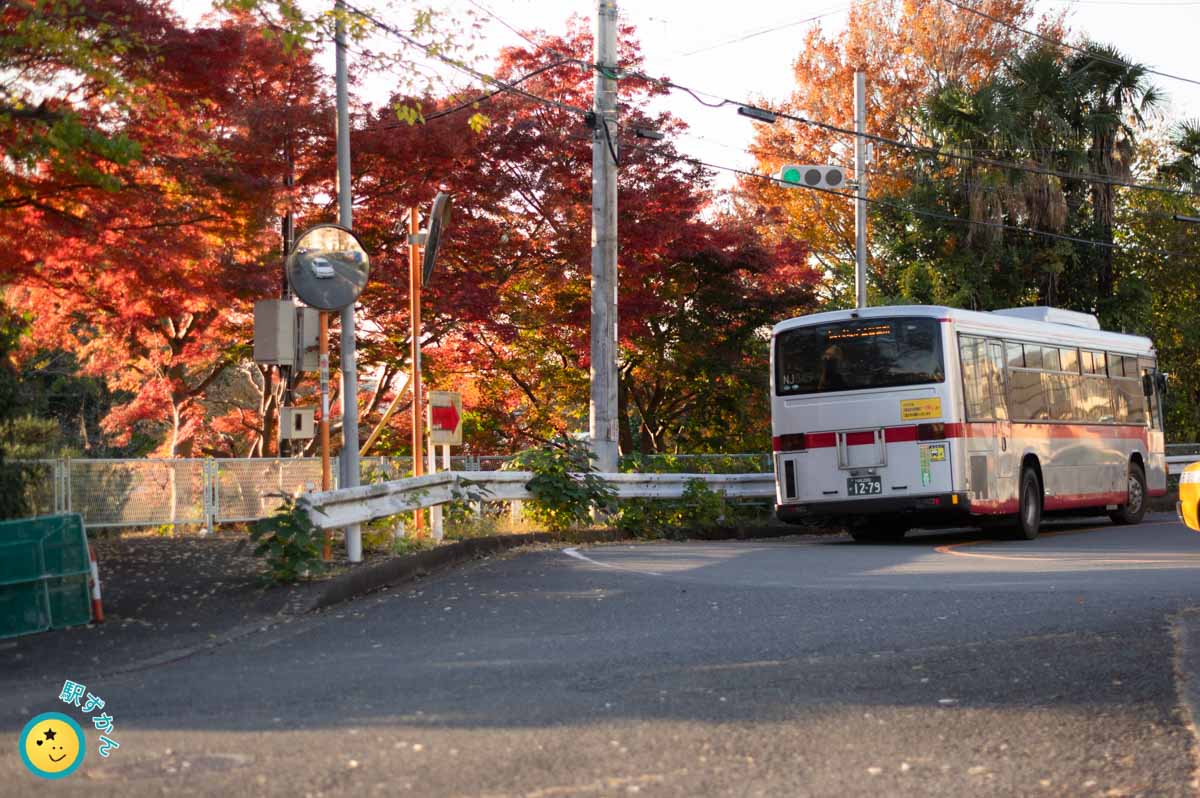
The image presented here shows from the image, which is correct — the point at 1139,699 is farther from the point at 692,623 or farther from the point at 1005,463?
the point at 1005,463

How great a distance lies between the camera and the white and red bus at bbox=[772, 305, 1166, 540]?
1788 cm

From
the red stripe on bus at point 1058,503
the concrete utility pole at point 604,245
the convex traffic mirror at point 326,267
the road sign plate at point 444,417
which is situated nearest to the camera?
the convex traffic mirror at point 326,267

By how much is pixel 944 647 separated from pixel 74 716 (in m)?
4.78

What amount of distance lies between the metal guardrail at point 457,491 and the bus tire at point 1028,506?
13.1 ft

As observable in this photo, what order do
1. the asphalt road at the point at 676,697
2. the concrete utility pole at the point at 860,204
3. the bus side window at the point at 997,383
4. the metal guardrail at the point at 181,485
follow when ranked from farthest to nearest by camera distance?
the concrete utility pole at the point at 860,204
the bus side window at the point at 997,383
the metal guardrail at the point at 181,485
the asphalt road at the point at 676,697

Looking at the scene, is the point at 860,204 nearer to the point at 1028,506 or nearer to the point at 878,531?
the point at 878,531

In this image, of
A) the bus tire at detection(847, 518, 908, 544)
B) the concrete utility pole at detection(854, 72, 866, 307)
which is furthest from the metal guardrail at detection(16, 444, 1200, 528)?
the concrete utility pole at detection(854, 72, 866, 307)

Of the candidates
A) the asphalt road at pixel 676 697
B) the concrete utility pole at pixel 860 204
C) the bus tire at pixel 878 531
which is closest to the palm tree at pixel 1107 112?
the concrete utility pole at pixel 860 204

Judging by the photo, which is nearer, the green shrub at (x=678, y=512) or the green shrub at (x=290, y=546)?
the green shrub at (x=290, y=546)

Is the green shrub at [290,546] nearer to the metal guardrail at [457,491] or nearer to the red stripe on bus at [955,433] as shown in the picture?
the metal guardrail at [457,491]

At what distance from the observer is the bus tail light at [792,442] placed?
1894cm

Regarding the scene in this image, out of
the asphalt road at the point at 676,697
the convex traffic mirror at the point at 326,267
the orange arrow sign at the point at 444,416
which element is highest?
the convex traffic mirror at the point at 326,267

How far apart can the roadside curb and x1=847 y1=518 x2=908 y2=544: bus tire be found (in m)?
2.50

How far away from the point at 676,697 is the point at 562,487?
10.7 meters
